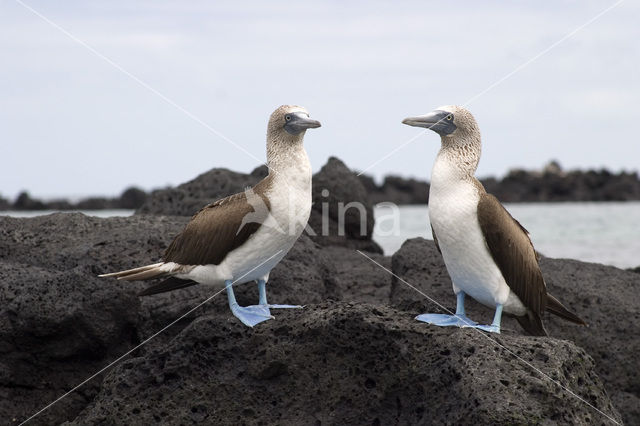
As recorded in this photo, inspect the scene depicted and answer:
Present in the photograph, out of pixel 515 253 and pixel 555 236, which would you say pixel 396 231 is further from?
pixel 555 236

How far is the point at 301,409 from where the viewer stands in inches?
198

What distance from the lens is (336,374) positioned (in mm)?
5020

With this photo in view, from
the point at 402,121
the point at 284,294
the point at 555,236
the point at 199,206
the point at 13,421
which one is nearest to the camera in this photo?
the point at 402,121

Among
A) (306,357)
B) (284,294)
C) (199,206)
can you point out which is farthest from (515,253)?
(199,206)

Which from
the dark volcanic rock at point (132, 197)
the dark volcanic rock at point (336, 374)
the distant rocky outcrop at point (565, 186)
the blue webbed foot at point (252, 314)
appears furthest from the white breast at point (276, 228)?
the distant rocky outcrop at point (565, 186)

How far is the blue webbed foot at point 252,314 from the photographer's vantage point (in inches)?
209

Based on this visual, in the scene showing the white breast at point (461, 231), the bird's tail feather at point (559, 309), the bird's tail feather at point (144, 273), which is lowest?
the bird's tail feather at point (559, 309)

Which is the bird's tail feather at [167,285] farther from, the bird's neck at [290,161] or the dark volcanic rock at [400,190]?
the dark volcanic rock at [400,190]

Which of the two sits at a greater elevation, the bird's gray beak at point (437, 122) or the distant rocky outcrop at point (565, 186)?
the bird's gray beak at point (437, 122)

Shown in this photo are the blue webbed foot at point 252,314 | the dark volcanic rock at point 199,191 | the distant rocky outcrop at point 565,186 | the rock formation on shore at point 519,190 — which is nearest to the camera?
the blue webbed foot at point 252,314

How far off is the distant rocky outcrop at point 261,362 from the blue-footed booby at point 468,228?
0.52 meters

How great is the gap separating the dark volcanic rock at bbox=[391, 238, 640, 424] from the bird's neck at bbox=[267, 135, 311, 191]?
2.18 meters

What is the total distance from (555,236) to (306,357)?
1154 inches

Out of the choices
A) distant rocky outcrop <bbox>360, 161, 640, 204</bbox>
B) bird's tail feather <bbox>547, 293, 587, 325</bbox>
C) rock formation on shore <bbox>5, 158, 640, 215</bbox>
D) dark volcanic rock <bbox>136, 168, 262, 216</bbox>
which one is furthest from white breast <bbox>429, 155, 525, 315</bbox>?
distant rocky outcrop <bbox>360, 161, 640, 204</bbox>
